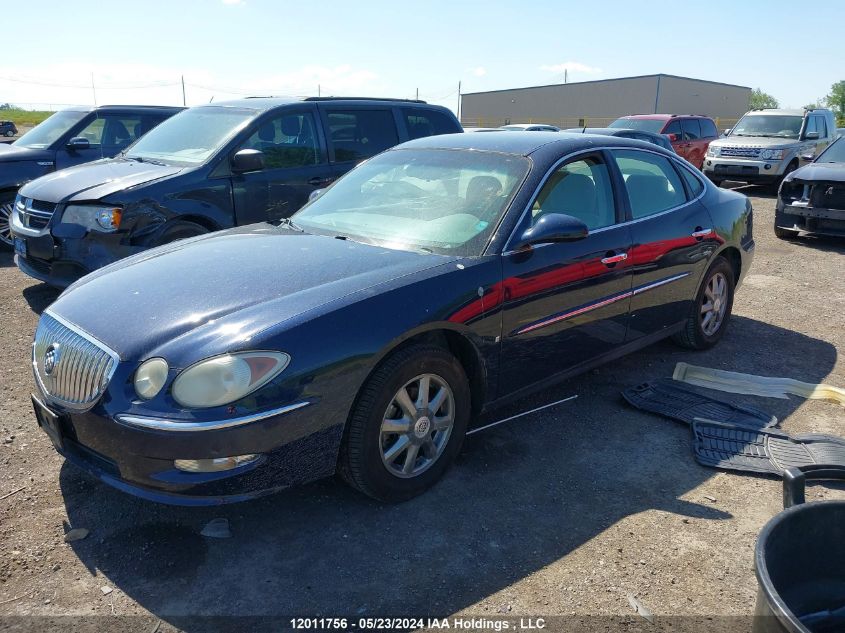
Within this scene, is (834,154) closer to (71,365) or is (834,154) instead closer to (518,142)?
(518,142)

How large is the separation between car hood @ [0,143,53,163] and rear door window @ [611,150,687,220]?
25.0ft

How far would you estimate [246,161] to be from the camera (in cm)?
602

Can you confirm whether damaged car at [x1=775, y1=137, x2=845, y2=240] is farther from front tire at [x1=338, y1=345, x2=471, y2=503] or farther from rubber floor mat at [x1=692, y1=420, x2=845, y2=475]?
front tire at [x1=338, y1=345, x2=471, y2=503]

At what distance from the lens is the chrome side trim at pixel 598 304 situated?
12.2ft

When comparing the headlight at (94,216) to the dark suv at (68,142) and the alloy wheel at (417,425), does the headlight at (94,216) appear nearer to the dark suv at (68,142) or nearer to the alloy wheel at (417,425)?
the dark suv at (68,142)

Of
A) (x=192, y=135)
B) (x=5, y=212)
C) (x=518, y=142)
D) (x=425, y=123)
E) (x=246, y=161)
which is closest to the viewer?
(x=518, y=142)

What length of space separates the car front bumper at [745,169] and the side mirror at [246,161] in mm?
11552

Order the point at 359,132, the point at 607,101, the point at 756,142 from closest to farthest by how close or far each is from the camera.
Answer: the point at 359,132 < the point at 756,142 < the point at 607,101

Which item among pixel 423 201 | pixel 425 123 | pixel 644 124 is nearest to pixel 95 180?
pixel 425 123

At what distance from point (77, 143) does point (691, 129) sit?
48.8ft

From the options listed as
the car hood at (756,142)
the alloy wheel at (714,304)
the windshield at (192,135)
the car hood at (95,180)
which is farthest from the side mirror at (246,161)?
the car hood at (756,142)

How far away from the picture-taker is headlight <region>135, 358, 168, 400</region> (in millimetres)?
2674

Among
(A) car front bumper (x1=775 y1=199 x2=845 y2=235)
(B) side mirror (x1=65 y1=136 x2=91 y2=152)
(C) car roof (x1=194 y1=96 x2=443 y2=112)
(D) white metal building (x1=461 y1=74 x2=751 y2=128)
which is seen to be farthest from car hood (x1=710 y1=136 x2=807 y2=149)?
(D) white metal building (x1=461 y1=74 x2=751 y2=128)

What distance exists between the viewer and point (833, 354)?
17.8 ft
